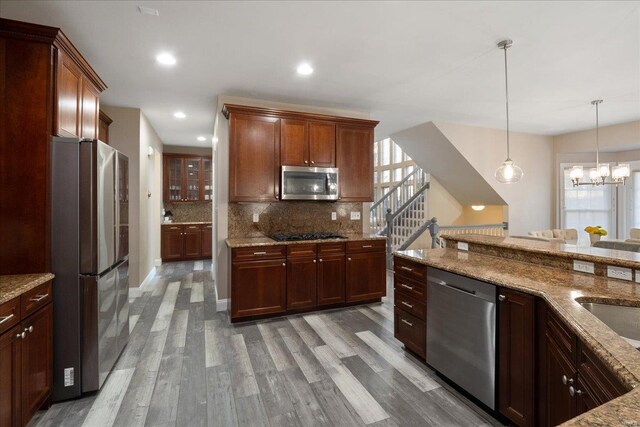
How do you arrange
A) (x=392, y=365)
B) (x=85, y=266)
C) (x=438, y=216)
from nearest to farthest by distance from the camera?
1. (x=85, y=266)
2. (x=392, y=365)
3. (x=438, y=216)

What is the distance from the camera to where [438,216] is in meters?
6.71

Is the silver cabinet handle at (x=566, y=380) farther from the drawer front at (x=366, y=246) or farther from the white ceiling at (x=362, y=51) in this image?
the drawer front at (x=366, y=246)

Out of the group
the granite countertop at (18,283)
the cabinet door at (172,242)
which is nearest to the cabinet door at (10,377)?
the granite countertop at (18,283)

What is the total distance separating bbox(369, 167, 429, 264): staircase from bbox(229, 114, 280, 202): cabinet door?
289 cm

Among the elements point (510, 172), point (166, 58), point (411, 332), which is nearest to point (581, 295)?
point (411, 332)

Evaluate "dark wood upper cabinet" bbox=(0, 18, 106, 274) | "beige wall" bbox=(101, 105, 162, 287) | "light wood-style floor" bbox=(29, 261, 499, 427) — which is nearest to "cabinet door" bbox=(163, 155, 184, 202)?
"beige wall" bbox=(101, 105, 162, 287)

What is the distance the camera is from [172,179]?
23.6ft

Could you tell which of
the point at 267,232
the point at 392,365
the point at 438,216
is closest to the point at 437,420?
the point at 392,365

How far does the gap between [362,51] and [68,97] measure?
2366 millimetres

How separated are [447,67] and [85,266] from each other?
3.59 metres

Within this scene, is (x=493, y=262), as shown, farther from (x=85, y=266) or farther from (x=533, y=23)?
(x=85, y=266)

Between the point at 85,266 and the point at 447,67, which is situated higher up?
the point at 447,67

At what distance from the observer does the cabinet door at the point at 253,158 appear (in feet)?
12.3

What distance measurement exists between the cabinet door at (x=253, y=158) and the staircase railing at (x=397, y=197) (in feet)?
12.3
